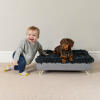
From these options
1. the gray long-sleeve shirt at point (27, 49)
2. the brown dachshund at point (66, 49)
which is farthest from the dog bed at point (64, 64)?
the gray long-sleeve shirt at point (27, 49)

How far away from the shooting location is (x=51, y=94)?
147 centimetres

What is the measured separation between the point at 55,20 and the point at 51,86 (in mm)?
1137

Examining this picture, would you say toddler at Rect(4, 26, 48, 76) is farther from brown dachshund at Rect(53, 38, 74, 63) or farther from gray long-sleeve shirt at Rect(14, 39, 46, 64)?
brown dachshund at Rect(53, 38, 74, 63)

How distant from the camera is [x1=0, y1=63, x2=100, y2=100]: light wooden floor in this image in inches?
56.4

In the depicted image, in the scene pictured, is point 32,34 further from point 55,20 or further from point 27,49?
point 55,20

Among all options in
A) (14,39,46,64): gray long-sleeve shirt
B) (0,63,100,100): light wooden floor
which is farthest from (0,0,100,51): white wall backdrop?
(0,63,100,100): light wooden floor

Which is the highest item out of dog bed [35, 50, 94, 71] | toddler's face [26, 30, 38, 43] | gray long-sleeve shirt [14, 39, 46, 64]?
toddler's face [26, 30, 38, 43]

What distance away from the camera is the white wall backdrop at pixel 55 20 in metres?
2.43

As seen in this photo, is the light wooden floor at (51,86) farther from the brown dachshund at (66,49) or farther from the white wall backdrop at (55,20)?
the white wall backdrop at (55,20)

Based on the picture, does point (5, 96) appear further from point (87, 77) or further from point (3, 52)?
point (3, 52)

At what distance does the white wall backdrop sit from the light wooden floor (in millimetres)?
588

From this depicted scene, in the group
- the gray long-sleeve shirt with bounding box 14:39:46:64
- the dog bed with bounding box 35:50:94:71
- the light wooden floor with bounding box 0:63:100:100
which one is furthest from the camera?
the gray long-sleeve shirt with bounding box 14:39:46:64

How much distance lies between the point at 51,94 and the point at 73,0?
1475 millimetres

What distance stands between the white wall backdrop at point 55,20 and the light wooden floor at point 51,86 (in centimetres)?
59
